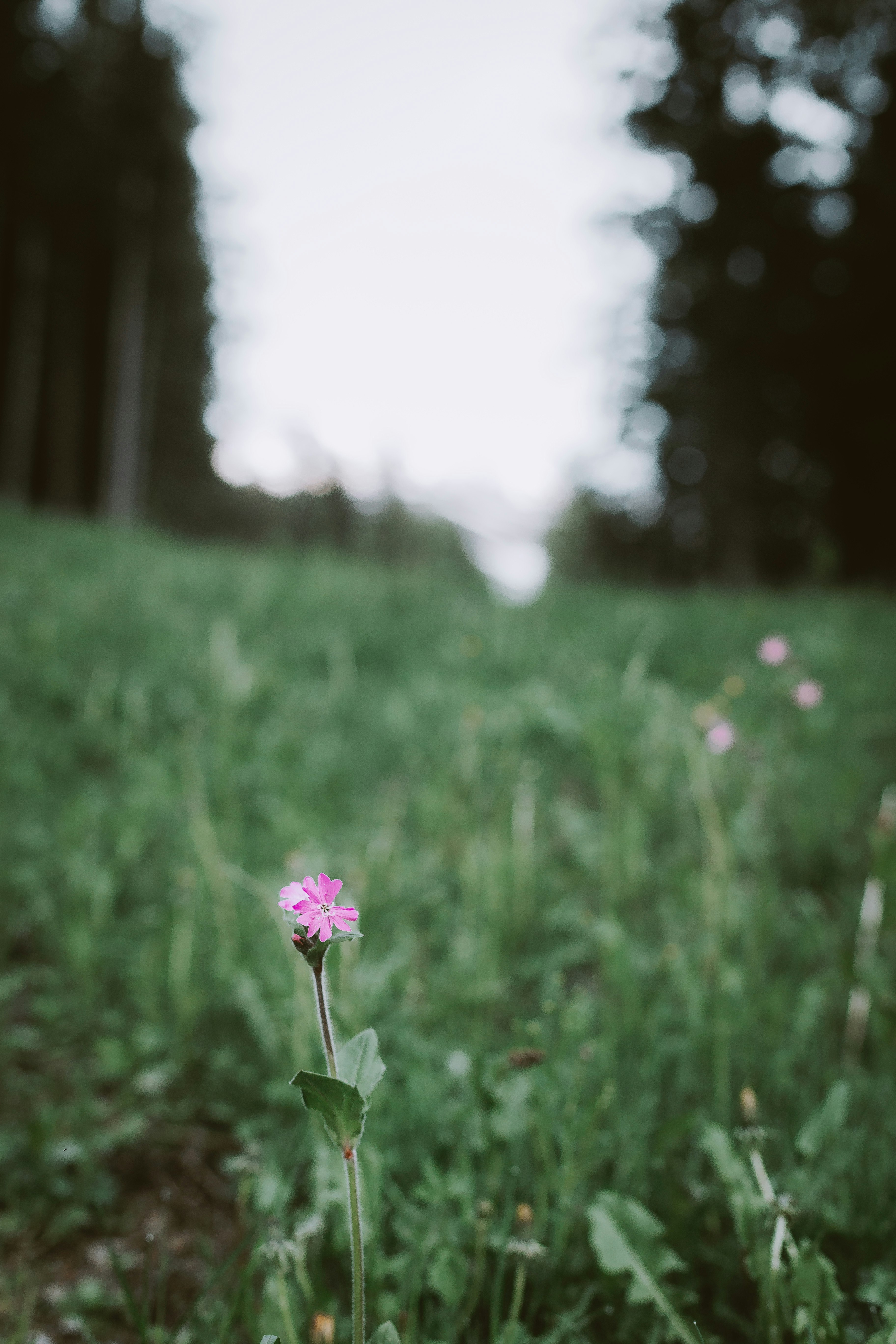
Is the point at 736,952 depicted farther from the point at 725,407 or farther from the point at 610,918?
the point at 725,407

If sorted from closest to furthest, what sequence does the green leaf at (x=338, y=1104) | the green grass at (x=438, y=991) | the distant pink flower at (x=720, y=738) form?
1. the green leaf at (x=338, y=1104)
2. the green grass at (x=438, y=991)
3. the distant pink flower at (x=720, y=738)

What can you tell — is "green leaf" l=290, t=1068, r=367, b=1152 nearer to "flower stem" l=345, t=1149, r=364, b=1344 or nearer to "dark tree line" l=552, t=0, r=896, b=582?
"flower stem" l=345, t=1149, r=364, b=1344

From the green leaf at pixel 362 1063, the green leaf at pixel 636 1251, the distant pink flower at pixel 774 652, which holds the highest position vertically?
the distant pink flower at pixel 774 652

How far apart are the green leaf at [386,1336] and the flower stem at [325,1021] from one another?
0.24 m

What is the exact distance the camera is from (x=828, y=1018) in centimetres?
173

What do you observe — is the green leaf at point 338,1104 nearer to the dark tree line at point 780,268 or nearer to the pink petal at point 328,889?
the pink petal at point 328,889

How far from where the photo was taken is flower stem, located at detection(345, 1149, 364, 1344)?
0.68 metres

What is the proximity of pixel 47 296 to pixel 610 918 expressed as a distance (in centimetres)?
1892

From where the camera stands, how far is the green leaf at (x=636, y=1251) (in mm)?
956

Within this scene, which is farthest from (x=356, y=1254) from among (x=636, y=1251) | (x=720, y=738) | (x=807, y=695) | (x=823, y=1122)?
(x=807, y=695)

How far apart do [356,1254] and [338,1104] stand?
162 mm

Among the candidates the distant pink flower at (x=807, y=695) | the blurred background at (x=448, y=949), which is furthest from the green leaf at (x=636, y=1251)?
the distant pink flower at (x=807, y=695)

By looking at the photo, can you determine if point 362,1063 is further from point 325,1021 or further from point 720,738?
point 720,738

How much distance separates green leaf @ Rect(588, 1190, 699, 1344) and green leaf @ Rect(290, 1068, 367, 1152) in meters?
0.54
